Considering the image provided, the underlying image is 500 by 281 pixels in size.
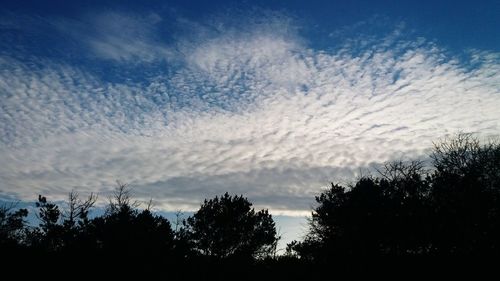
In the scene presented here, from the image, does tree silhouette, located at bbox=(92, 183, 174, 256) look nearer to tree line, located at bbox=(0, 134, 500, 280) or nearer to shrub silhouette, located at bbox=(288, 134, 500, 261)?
tree line, located at bbox=(0, 134, 500, 280)

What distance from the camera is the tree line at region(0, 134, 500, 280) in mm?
30688

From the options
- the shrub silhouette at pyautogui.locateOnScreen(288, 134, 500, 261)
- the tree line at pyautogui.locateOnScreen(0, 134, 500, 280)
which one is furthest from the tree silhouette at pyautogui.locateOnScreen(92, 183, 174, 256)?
the shrub silhouette at pyautogui.locateOnScreen(288, 134, 500, 261)

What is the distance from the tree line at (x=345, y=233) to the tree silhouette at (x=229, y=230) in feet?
1.68

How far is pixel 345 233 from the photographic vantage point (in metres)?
35.8

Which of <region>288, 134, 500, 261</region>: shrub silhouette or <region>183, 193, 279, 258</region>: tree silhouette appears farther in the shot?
<region>183, 193, 279, 258</region>: tree silhouette

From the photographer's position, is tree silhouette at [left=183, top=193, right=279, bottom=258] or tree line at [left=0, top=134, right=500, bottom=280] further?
tree silhouette at [left=183, top=193, right=279, bottom=258]

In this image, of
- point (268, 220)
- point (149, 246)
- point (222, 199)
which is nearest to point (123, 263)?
point (149, 246)

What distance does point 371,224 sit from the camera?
3547 centimetres

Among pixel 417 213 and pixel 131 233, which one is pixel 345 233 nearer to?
pixel 417 213

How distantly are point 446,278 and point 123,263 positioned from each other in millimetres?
25772

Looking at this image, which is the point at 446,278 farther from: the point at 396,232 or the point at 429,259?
the point at 396,232

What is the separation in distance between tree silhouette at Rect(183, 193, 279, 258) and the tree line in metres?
0.51

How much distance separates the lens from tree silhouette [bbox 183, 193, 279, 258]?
44906 millimetres

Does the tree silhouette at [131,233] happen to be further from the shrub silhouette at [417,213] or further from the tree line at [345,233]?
the shrub silhouette at [417,213]
